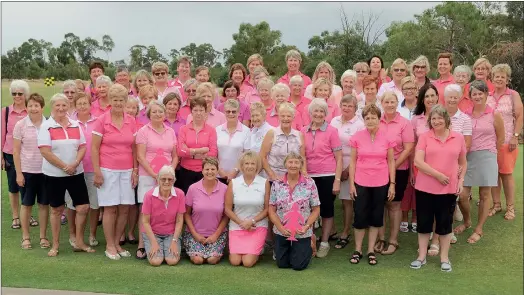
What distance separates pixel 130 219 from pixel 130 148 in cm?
108

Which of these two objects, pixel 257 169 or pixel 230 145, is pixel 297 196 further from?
pixel 230 145

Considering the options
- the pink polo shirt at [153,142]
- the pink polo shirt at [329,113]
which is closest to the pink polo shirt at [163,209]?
the pink polo shirt at [153,142]

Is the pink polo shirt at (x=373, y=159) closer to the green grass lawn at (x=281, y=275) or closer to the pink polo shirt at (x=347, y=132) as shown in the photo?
the pink polo shirt at (x=347, y=132)

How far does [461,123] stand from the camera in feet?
19.7

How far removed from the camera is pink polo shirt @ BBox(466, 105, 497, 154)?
20.7 ft

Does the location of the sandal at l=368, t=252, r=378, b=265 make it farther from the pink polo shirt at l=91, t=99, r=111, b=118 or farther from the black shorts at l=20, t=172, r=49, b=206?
the black shorts at l=20, t=172, r=49, b=206

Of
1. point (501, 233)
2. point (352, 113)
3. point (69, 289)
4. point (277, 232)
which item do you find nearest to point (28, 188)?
point (69, 289)

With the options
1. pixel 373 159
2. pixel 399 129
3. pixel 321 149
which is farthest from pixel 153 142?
pixel 399 129

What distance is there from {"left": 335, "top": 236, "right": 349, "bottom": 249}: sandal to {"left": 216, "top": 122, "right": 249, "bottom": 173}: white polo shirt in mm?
1561

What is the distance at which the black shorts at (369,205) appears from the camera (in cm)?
571

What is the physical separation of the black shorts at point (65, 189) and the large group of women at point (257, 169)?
0.07ft

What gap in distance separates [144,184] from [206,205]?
2.43ft

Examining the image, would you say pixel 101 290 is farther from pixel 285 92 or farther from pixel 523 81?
pixel 523 81

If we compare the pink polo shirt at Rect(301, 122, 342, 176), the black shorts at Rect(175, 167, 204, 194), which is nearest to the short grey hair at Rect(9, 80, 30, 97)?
the black shorts at Rect(175, 167, 204, 194)
